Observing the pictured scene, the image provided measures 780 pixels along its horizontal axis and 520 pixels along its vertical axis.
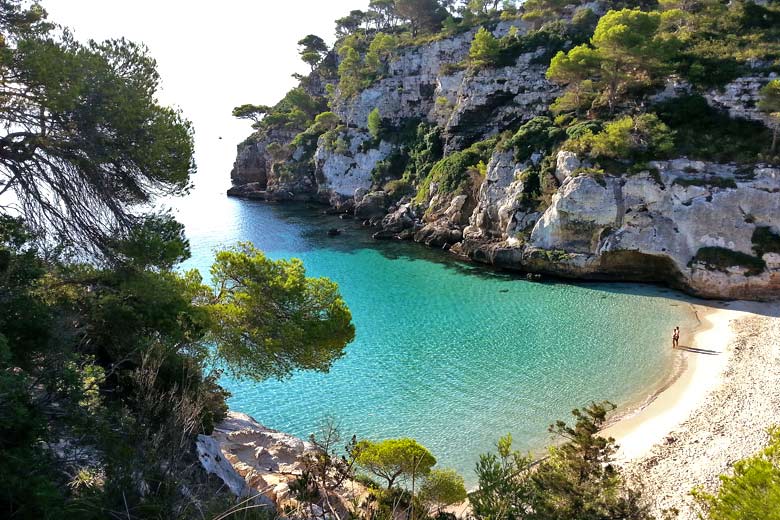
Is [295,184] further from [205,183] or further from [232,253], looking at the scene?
[232,253]

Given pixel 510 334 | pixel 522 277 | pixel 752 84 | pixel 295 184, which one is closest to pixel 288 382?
pixel 510 334

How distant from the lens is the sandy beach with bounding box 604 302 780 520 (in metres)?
13.3

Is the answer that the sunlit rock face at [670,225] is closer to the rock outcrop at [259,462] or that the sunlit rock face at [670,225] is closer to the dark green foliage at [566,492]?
the dark green foliage at [566,492]

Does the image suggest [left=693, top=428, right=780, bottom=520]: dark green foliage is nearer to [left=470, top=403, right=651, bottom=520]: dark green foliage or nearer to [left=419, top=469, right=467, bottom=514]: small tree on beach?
[left=470, top=403, right=651, bottom=520]: dark green foliage

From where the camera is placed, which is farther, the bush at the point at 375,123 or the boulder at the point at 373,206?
the bush at the point at 375,123

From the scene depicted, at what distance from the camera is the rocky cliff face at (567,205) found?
94.2ft

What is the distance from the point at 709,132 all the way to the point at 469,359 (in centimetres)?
2634

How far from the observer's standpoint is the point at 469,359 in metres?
21.6

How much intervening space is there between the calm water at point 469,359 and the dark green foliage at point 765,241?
5.58 metres

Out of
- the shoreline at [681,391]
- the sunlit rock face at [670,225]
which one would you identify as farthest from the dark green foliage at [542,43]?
the shoreline at [681,391]

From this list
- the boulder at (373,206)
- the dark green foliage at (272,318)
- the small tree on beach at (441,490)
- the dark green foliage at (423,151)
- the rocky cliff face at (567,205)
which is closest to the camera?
the small tree on beach at (441,490)

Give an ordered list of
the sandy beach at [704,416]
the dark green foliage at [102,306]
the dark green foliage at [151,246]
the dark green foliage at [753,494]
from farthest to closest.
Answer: the sandy beach at [704,416]
the dark green foliage at [151,246]
the dark green foliage at [753,494]
the dark green foliage at [102,306]

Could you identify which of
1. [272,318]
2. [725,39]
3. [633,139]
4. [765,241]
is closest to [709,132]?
[633,139]

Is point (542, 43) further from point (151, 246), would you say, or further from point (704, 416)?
point (151, 246)
